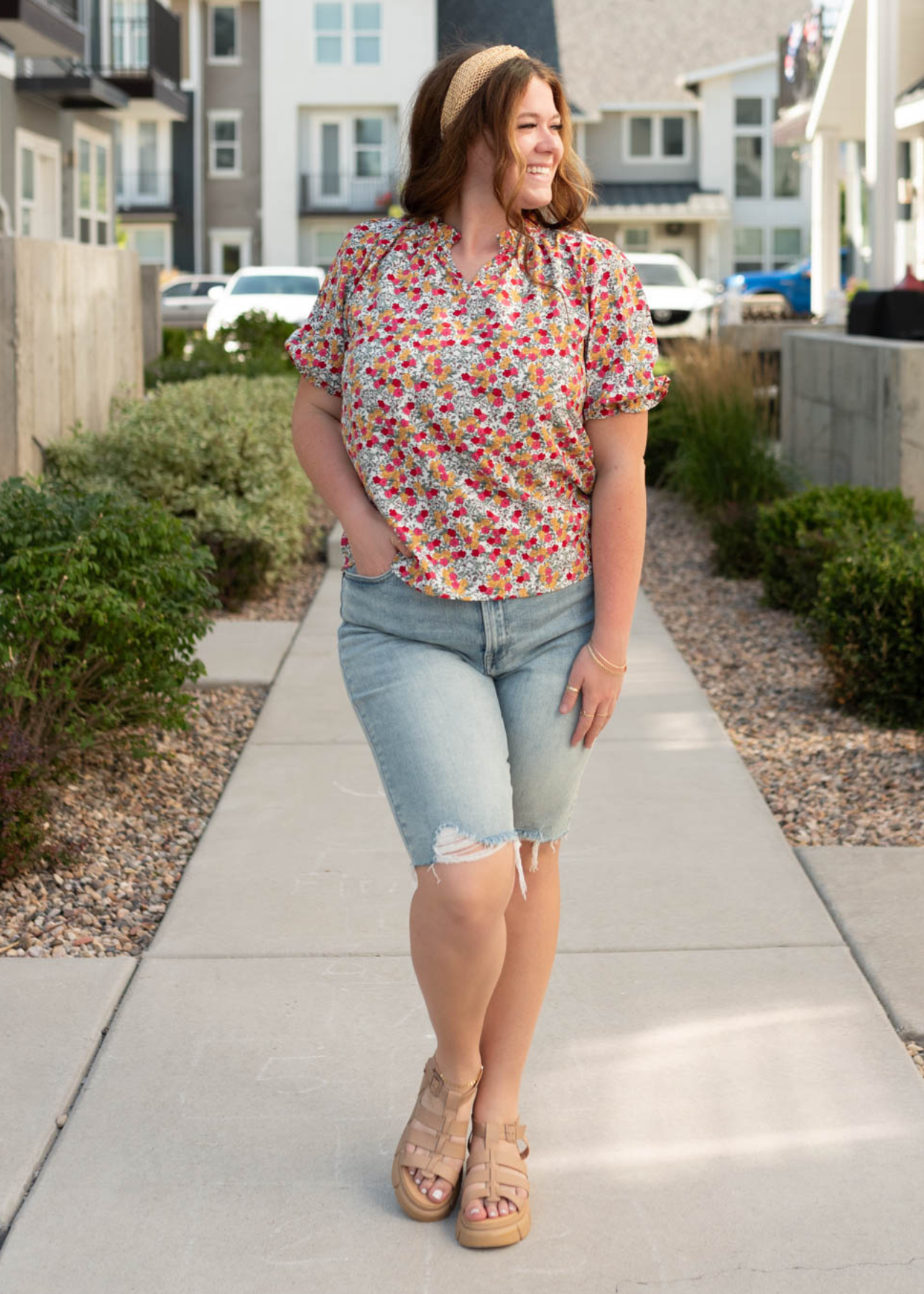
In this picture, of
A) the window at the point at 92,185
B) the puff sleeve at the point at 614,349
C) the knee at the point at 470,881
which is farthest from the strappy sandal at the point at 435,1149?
the window at the point at 92,185

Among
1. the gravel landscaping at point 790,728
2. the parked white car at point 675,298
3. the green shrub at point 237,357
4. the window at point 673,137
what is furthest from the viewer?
the window at point 673,137

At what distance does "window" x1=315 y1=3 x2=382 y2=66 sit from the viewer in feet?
132

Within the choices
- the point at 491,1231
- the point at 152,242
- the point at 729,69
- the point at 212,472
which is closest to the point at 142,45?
the point at 212,472

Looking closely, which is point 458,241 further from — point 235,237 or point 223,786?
point 235,237

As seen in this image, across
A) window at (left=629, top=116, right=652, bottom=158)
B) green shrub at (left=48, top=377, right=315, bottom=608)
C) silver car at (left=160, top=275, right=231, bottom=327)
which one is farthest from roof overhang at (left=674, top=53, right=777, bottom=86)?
green shrub at (left=48, top=377, right=315, bottom=608)

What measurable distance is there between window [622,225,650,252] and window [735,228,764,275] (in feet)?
8.03

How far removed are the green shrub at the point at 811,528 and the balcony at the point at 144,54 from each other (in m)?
16.9

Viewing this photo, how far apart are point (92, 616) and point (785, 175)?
4121 cm

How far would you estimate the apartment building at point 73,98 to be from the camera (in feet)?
58.6

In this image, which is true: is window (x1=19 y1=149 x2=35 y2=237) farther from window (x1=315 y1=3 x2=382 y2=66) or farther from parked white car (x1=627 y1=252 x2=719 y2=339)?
window (x1=315 y1=3 x2=382 y2=66)

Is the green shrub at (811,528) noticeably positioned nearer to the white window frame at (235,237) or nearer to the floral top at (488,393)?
the floral top at (488,393)

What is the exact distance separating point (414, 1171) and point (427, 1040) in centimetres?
65

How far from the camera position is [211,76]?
1661 inches

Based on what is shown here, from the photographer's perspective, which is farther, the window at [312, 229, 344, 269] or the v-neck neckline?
the window at [312, 229, 344, 269]
